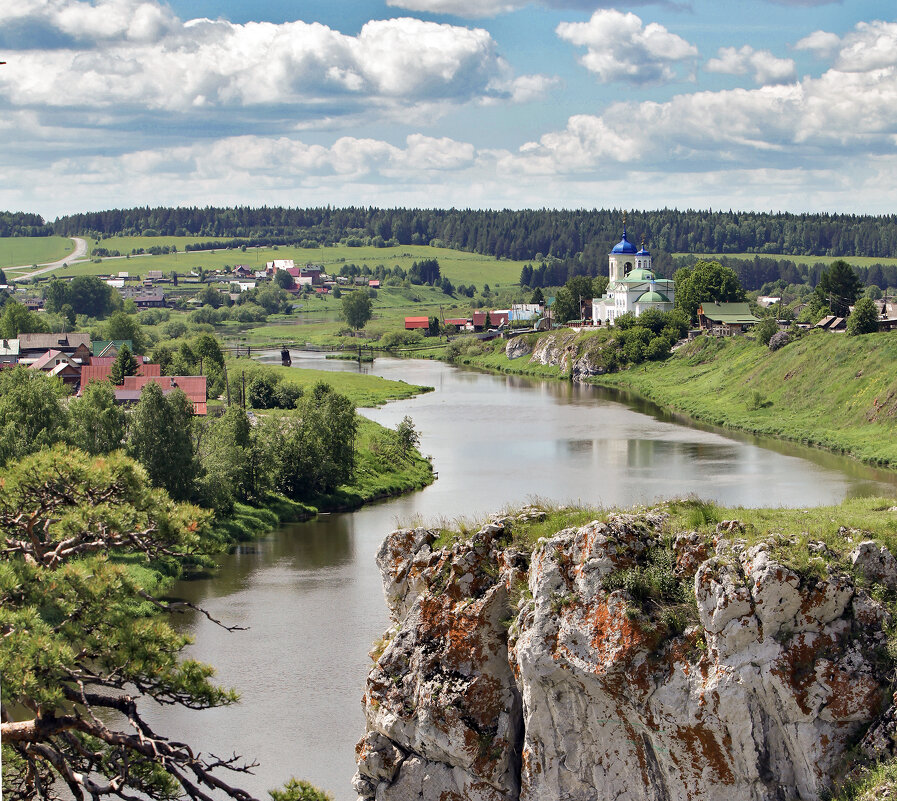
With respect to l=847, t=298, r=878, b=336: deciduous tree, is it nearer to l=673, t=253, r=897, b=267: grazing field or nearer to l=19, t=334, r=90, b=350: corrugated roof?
l=19, t=334, r=90, b=350: corrugated roof

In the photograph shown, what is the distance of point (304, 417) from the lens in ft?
134

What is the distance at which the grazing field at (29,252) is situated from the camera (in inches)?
7096

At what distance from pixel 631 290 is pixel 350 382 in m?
30.7

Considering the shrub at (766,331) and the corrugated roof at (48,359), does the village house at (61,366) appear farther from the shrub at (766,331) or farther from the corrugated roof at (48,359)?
the shrub at (766,331)

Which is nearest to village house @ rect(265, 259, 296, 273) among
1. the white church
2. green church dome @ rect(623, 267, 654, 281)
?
the white church

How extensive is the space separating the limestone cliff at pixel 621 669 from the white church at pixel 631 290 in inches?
2980

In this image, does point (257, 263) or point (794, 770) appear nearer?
point (794, 770)

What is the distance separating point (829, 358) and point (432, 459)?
80.3 feet

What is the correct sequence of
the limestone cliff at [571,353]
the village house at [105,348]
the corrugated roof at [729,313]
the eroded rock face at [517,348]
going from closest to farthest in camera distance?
the village house at [105,348]
the corrugated roof at [729,313]
the limestone cliff at [571,353]
the eroded rock face at [517,348]

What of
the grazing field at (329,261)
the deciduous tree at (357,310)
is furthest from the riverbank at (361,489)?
the grazing field at (329,261)

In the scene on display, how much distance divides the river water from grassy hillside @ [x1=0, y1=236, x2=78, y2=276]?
410 ft

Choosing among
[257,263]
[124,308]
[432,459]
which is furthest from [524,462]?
[257,263]

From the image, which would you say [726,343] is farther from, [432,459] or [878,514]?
[878,514]

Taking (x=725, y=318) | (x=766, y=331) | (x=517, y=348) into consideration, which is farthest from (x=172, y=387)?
(x=517, y=348)
